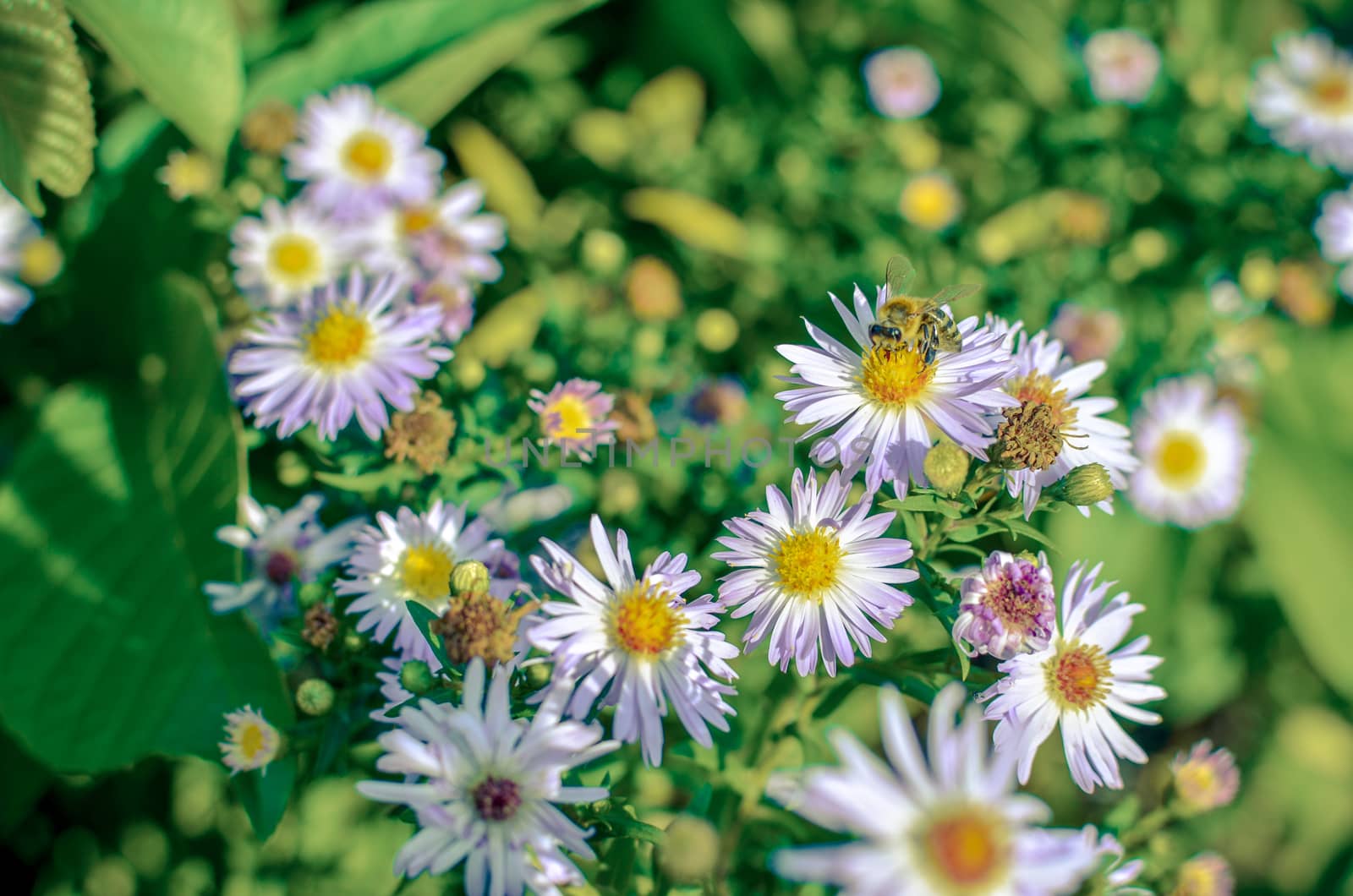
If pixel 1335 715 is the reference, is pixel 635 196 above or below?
above

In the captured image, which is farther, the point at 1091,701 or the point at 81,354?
the point at 81,354

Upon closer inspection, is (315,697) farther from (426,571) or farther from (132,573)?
(132,573)

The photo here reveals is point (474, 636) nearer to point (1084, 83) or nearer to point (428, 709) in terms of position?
point (428, 709)

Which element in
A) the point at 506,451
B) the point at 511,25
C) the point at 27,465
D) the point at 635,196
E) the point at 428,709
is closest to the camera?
the point at 428,709

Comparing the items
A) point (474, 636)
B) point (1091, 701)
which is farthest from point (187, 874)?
point (1091, 701)

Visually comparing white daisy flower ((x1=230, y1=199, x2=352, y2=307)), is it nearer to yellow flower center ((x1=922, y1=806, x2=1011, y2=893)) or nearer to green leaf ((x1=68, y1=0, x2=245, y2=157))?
green leaf ((x1=68, y1=0, x2=245, y2=157))
